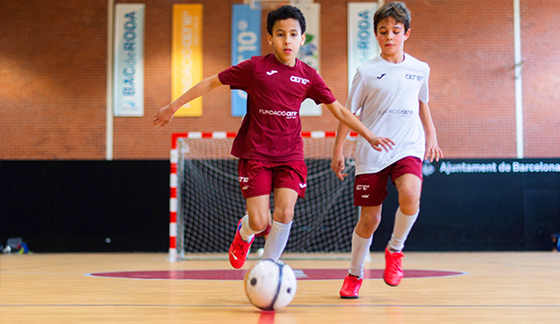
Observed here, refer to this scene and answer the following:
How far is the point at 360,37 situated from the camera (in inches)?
477

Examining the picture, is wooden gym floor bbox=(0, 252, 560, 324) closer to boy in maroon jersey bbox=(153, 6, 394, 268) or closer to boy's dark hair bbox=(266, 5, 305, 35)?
boy in maroon jersey bbox=(153, 6, 394, 268)

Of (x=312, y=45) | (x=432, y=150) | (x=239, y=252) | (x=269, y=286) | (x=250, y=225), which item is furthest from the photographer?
(x=312, y=45)

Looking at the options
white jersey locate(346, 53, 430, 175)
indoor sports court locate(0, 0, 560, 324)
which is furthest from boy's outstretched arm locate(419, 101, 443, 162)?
indoor sports court locate(0, 0, 560, 324)

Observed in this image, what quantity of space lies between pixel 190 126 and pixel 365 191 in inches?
351

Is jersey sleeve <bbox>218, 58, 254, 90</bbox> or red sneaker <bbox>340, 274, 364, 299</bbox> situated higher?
jersey sleeve <bbox>218, 58, 254, 90</bbox>

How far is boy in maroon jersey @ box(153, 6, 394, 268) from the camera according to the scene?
3.54 metres

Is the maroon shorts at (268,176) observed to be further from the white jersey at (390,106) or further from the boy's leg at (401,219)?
the boy's leg at (401,219)

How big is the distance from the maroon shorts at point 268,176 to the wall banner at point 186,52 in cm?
875

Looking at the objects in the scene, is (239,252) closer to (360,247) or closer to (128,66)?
(360,247)

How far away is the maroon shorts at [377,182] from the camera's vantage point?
3629mm

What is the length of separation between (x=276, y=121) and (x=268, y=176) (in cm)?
32

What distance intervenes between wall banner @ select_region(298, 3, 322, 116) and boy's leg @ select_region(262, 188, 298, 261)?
8.58 meters

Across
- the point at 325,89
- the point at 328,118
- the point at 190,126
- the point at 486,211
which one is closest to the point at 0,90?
the point at 190,126

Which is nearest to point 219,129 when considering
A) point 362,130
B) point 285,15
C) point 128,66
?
point 128,66
